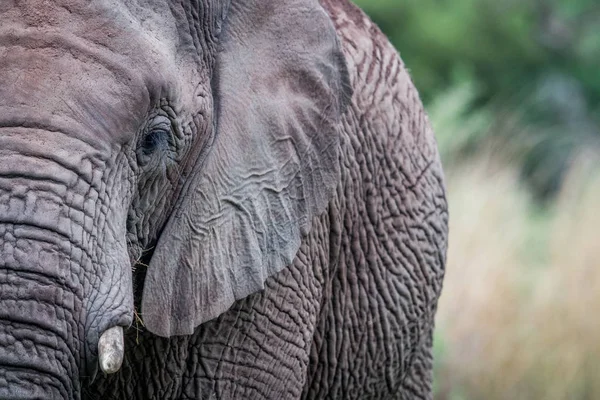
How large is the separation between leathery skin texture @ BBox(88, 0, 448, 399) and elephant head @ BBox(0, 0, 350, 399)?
0.83ft

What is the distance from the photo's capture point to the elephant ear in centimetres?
385

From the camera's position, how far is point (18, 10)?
342cm

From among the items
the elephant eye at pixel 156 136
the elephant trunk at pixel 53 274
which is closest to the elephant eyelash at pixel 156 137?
the elephant eye at pixel 156 136

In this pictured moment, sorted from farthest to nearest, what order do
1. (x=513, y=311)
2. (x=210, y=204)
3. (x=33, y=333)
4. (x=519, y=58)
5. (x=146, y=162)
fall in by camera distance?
(x=519, y=58)
(x=513, y=311)
(x=210, y=204)
(x=146, y=162)
(x=33, y=333)

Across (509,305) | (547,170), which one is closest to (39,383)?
(509,305)

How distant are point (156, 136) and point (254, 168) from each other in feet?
1.34

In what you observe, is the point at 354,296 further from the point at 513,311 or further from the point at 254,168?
the point at 513,311

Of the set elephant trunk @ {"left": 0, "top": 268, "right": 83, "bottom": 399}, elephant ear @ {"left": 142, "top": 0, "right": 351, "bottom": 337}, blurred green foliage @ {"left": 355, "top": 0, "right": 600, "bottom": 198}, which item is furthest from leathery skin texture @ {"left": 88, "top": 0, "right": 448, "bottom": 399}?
blurred green foliage @ {"left": 355, "top": 0, "right": 600, "bottom": 198}

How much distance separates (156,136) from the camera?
3.71 metres

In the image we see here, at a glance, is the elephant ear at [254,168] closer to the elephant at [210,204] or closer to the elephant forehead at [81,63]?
the elephant at [210,204]

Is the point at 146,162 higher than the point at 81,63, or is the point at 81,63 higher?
the point at 81,63

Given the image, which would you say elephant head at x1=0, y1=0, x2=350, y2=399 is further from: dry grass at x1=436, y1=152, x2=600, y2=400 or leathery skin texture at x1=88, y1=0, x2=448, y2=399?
dry grass at x1=436, y1=152, x2=600, y2=400

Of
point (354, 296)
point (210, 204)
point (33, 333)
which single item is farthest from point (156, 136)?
point (354, 296)

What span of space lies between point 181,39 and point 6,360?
1114 millimetres
